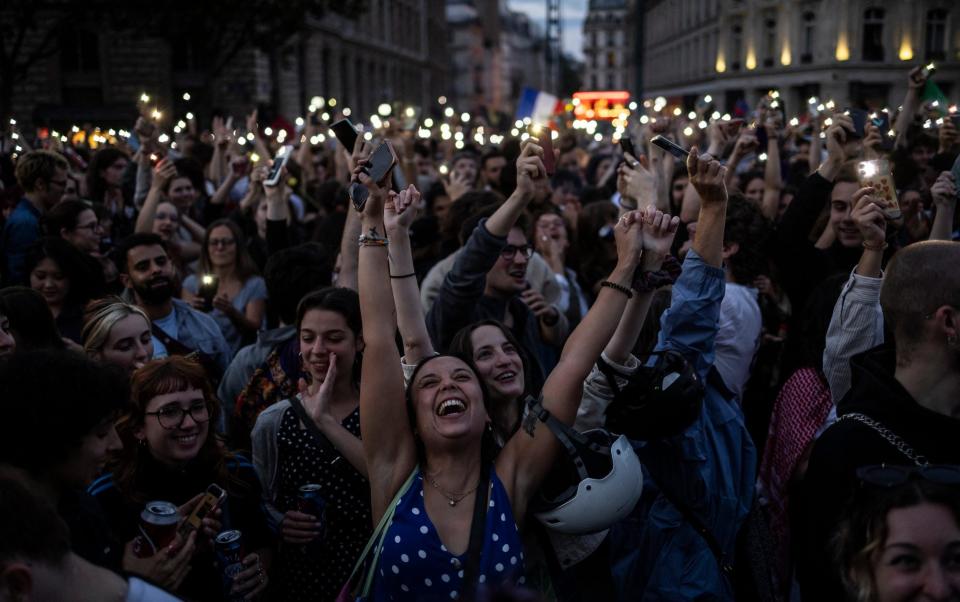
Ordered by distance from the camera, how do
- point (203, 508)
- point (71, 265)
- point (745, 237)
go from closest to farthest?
1. point (203, 508)
2. point (745, 237)
3. point (71, 265)

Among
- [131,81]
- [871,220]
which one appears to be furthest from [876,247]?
[131,81]

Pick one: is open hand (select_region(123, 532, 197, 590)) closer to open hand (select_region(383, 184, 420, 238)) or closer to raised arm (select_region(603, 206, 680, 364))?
open hand (select_region(383, 184, 420, 238))

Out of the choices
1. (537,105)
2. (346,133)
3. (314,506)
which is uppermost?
(537,105)

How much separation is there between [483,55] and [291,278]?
12827 cm

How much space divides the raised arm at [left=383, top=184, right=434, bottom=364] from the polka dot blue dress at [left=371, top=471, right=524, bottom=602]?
0.79 m

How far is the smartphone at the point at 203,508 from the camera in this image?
113 inches

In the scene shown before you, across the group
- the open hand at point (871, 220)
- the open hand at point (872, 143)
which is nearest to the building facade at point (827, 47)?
the open hand at point (872, 143)

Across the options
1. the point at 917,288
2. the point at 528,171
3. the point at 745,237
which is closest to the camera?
the point at 917,288

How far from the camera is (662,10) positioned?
76.1 m

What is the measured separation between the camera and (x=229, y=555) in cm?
288

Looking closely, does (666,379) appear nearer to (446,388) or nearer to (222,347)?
(446,388)

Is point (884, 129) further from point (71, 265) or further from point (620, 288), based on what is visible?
point (71, 265)

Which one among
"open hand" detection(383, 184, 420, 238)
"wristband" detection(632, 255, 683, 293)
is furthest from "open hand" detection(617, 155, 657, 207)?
"open hand" detection(383, 184, 420, 238)

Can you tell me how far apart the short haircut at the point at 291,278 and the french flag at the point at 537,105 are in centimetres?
827
